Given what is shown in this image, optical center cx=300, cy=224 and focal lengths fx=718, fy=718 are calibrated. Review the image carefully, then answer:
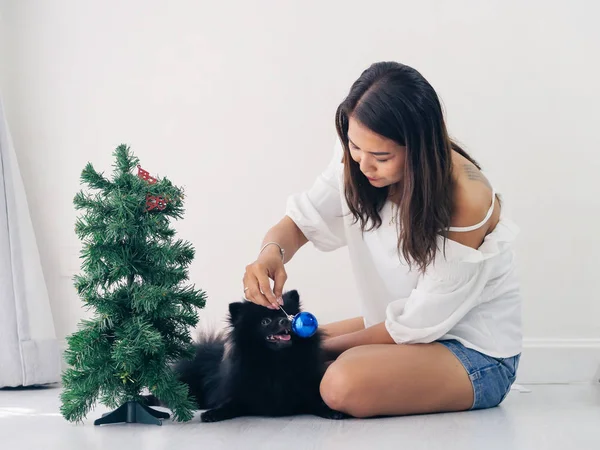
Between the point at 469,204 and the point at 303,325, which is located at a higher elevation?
the point at 469,204

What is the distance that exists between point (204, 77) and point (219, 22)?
Answer: 0.23 m

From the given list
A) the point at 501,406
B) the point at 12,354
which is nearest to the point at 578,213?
the point at 501,406

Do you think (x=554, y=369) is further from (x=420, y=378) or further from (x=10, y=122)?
(x=10, y=122)

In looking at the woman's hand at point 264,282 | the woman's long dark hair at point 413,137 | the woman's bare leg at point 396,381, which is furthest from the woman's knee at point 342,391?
the woman's long dark hair at point 413,137

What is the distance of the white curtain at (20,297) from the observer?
8.56 ft

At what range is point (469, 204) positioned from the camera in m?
1.90

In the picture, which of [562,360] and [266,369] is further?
[562,360]

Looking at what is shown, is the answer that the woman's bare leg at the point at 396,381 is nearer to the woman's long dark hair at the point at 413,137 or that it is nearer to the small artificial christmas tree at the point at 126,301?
the woman's long dark hair at the point at 413,137

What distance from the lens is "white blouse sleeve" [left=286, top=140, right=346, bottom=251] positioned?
2.18 meters

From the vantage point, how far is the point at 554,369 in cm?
278

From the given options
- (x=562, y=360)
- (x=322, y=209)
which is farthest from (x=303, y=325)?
(x=562, y=360)

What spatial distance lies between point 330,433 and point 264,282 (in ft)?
1.34

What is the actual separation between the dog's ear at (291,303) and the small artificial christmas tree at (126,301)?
0.27 metres

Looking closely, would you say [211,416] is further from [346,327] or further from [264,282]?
[346,327]
